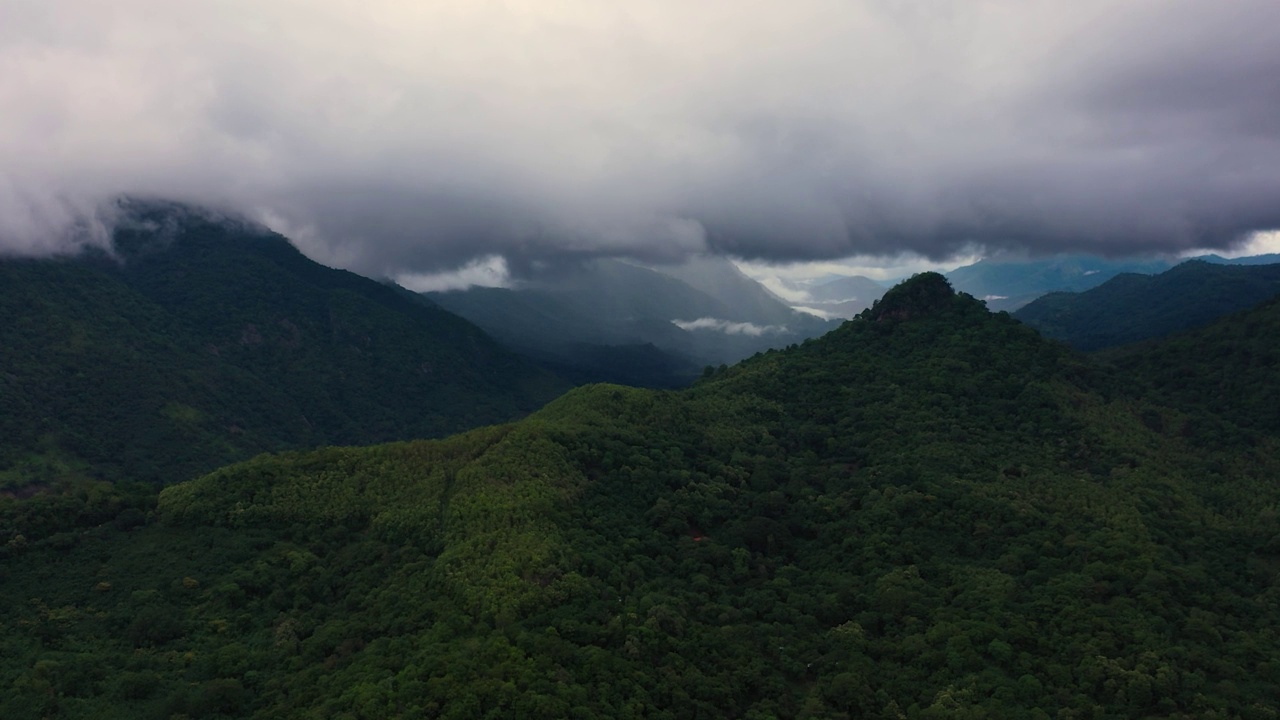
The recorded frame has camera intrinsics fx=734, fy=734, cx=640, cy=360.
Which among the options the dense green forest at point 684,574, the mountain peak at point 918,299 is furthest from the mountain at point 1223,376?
the mountain peak at point 918,299

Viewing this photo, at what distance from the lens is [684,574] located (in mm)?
69562

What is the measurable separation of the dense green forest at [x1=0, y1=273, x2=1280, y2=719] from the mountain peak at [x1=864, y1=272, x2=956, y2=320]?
2888 centimetres

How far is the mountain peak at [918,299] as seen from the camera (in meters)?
125

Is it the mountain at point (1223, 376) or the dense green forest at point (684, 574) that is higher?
the mountain at point (1223, 376)

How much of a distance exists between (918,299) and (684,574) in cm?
7766

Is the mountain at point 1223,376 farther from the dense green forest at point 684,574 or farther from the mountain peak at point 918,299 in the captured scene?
the mountain peak at point 918,299

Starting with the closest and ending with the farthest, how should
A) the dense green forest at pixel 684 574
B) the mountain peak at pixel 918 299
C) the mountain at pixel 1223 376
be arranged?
the dense green forest at pixel 684 574 < the mountain at pixel 1223 376 < the mountain peak at pixel 918 299

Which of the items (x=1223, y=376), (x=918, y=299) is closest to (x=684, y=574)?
(x=918, y=299)

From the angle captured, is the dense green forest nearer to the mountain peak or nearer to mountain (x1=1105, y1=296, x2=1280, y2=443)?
mountain (x1=1105, y1=296, x2=1280, y2=443)

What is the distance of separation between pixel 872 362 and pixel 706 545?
179 ft

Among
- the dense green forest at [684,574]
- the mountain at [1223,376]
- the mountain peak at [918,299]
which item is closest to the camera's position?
the dense green forest at [684,574]

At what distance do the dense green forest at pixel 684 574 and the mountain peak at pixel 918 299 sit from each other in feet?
94.8

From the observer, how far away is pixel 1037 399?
97.7 m

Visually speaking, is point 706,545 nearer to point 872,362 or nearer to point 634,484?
point 634,484
